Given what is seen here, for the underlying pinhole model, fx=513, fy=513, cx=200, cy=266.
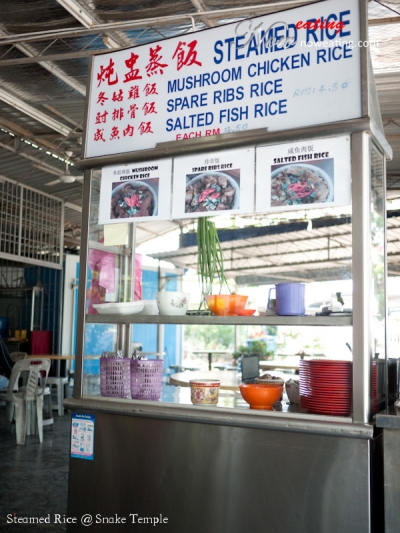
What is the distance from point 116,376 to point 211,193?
0.98 meters

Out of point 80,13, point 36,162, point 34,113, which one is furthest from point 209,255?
point 36,162

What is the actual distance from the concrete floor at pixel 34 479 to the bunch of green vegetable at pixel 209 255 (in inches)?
87.2

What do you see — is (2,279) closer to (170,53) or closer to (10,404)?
(10,404)

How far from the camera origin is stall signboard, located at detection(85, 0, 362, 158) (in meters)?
2.11

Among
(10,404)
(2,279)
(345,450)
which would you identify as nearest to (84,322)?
(345,450)

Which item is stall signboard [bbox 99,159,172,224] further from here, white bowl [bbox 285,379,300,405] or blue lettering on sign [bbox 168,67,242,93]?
white bowl [bbox 285,379,300,405]

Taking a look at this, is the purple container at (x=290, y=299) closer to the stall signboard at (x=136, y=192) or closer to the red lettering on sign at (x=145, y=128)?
the stall signboard at (x=136, y=192)

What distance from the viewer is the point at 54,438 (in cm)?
636

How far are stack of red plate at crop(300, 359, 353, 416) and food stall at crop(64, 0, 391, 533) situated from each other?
0.04 meters

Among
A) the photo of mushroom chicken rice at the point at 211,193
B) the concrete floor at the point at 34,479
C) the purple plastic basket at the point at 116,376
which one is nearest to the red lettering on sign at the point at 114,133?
the photo of mushroom chicken rice at the point at 211,193

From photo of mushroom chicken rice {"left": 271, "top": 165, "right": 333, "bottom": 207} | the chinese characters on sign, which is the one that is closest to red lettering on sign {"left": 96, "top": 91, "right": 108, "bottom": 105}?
the chinese characters on sign

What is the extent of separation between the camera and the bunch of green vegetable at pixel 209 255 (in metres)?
2.50

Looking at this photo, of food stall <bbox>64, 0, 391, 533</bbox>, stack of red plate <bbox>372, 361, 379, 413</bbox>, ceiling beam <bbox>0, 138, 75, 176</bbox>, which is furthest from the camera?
ceiling beam <bbox>0, 138, 75, 176</bbox>

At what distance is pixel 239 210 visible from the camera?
7.27ft
